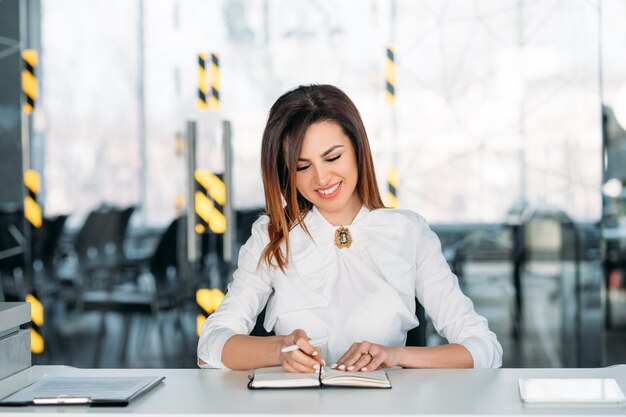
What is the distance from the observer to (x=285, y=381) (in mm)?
1689

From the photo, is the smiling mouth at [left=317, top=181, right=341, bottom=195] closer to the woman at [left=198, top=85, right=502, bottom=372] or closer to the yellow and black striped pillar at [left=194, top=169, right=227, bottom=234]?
the woman at [left=198, top=85, right=502, bottom=372]

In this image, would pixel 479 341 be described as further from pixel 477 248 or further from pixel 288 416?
pixel 477 248

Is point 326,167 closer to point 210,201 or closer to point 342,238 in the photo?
point 342,238

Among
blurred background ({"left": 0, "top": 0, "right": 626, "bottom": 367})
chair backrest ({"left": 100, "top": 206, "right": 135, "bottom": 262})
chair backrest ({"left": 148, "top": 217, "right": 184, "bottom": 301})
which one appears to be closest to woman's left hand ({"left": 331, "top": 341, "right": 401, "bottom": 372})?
blurred background ({"left": 0, "top": 0, "right": 626, "bottom": 367})

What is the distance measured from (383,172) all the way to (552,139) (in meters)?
0.80

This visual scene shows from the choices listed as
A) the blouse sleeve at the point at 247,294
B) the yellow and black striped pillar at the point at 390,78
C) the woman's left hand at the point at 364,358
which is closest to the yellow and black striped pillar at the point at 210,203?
the yellow and black striped pillar at the point at 390,78

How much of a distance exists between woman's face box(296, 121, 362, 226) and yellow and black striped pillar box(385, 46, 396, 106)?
2186 mm

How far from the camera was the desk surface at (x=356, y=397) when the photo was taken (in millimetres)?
1518

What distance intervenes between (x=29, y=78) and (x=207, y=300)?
1.37 m

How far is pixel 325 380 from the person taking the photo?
167 centimetres

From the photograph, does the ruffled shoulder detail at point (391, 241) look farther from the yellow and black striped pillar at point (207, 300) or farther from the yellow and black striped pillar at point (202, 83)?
the yellow and black striped pillar at point (202, 83)

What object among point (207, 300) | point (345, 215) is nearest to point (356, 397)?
point (345, 215)

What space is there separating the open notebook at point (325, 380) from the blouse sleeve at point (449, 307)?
1.24ft

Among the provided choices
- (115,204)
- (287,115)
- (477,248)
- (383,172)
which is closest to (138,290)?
(115,204)
